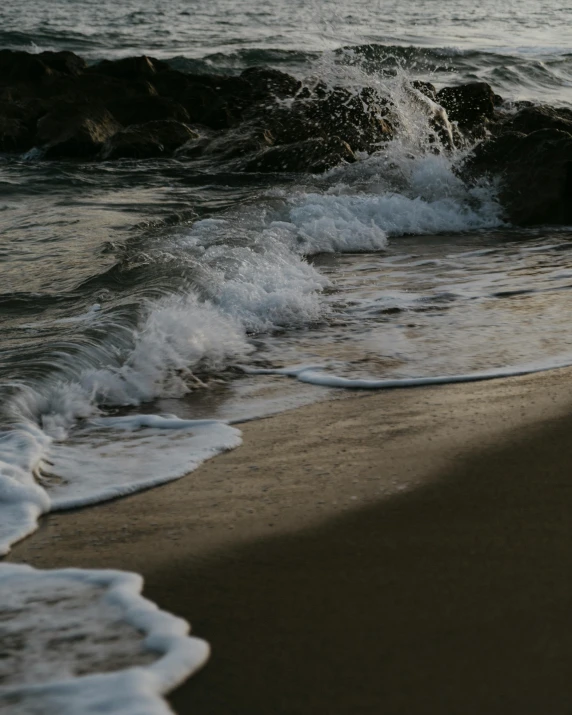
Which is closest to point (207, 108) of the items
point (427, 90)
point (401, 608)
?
point (427, 90)

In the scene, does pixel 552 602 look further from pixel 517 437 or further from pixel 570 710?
pixel 517 437

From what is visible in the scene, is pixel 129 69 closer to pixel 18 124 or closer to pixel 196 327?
pixel 18 124

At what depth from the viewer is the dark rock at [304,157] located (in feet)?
33.5

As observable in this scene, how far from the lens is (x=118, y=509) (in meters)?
2.82

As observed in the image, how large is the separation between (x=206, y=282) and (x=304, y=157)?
17.5ft

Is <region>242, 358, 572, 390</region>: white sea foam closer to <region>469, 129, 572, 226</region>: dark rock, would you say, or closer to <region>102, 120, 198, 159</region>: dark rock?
<region>469, 129, 572, 226</region>: dark rock

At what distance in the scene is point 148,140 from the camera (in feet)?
38.1

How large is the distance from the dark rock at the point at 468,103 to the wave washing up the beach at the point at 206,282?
36mm

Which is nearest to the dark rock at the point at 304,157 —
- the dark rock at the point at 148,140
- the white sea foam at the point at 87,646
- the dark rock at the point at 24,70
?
the dark rock at the point at 148,140

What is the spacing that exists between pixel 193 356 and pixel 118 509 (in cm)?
162

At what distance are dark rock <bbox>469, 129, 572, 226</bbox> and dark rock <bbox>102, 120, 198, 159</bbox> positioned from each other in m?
4.64

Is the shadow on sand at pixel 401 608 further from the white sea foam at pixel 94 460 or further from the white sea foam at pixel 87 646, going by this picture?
the white sea foam at pixel 94 460

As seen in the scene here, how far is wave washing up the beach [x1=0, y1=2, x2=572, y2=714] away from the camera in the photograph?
235cm

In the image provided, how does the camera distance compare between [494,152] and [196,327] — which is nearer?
[196,327]
